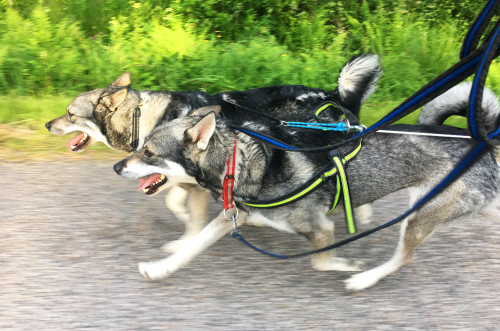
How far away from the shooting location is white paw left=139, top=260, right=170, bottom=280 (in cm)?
329

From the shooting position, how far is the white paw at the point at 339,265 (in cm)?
348

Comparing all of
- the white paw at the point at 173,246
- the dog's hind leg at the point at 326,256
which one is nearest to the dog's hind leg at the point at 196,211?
the white paw at the point at 173,246

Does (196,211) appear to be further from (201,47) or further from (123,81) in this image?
(201,47)

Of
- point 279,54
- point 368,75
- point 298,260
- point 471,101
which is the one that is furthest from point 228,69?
point 471,101

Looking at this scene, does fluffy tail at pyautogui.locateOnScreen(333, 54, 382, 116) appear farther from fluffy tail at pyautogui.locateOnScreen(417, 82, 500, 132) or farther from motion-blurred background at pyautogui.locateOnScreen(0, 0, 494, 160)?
motion-blurred background at pyautogui.locateOnScreen(0, 0, 494, 160)

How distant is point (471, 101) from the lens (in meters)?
2.33

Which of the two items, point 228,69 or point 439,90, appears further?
point 228,69

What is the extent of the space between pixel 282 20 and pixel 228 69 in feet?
10.8

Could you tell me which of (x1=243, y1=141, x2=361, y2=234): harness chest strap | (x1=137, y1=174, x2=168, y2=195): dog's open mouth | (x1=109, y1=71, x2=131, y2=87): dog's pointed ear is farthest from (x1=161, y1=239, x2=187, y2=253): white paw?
(x1=109, y1=71, x2=131, y2=87): dog's pointed ear

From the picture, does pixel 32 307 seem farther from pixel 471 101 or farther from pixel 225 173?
pixel 471 101

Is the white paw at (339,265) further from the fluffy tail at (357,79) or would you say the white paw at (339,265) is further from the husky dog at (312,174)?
the fluffy tail at (357,79)

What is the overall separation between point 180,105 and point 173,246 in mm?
1257

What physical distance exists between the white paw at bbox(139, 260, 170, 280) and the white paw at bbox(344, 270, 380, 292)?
1.24 metres

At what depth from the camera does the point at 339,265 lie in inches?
139
